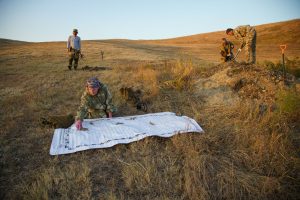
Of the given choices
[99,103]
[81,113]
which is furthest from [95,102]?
[81,113]

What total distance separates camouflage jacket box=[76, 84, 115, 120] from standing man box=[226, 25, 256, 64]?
508 cm

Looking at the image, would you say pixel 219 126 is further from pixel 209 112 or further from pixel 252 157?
pixel 252 157

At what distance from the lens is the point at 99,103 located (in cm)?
464

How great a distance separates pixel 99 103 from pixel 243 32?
5.70 meters

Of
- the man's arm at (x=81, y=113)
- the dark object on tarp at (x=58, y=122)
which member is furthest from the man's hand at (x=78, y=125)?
the dark object on tarp at (x=58, y=122)

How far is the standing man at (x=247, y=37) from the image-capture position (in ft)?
24.6

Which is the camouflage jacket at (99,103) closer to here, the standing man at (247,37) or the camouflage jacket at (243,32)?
the standing man at (247,37)

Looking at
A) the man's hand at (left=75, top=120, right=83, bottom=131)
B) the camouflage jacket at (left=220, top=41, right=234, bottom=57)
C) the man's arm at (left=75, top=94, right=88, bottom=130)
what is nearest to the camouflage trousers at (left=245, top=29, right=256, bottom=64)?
the camouflage jacket at (left=220, top=41, right=234, bottom=57)

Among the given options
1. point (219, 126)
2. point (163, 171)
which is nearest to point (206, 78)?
point (219, 126)

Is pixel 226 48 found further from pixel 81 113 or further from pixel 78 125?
pixel 78 125

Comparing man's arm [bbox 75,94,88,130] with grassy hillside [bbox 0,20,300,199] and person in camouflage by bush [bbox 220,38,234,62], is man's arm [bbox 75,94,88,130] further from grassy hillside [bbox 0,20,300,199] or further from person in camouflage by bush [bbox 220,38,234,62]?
person in camouflage by bush [bbox 220,38,234,62]

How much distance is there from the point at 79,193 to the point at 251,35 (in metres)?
7.12

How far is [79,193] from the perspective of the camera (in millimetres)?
2516

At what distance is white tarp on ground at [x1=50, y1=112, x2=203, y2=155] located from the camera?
11.4ft
